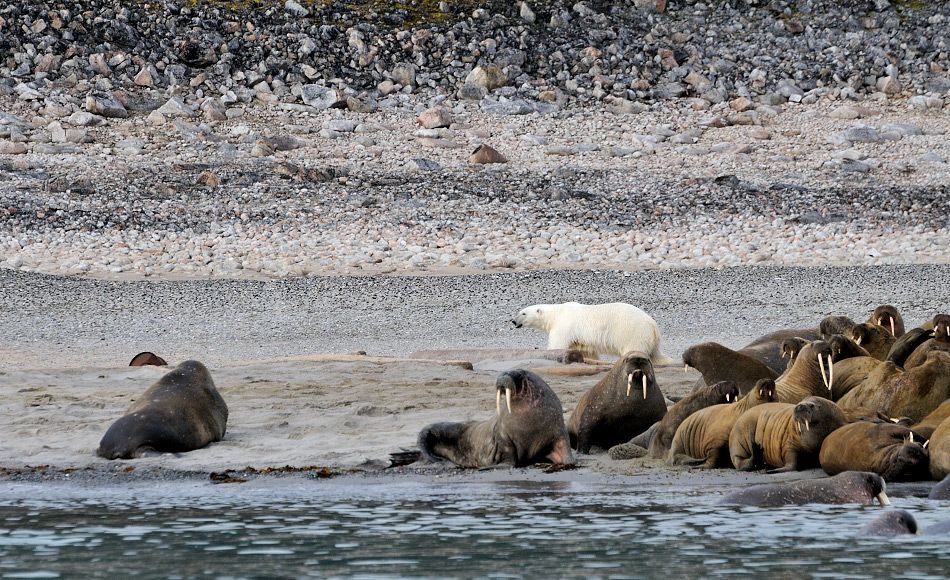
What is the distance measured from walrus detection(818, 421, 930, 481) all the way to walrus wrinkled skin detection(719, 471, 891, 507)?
0.27 meters

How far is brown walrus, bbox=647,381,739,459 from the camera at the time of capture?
934 centimetres

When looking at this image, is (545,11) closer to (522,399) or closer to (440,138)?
(440,138)

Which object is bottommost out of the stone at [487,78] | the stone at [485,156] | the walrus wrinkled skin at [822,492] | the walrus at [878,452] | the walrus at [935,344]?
the walrus wrinkled skin at [822,492]

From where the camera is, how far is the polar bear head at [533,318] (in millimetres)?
17625

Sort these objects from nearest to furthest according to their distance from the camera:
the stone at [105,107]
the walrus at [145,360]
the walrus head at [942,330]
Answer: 1. the walrus head at [942,330]
2. the walrus at [145,360]
3. the stone at [105,107]

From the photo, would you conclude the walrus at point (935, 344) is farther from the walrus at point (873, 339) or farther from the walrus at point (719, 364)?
the walrus at point (719, 364)

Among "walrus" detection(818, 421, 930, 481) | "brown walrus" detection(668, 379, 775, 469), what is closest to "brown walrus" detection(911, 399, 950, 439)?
"walrus" detection(818, 421, 930, 481)

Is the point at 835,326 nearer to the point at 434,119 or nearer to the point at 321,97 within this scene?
the point at 434,119

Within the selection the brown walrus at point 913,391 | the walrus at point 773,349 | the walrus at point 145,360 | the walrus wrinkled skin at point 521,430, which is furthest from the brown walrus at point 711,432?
the walrus at point 145,360

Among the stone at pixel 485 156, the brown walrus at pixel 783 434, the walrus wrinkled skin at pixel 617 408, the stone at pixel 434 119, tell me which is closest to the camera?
the brown walrus at pixel 783 434

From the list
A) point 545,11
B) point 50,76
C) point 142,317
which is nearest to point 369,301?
point 142,317

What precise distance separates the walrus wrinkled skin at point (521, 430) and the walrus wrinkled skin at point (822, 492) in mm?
1460

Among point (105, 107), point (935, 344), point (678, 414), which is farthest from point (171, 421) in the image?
point (105, 107)

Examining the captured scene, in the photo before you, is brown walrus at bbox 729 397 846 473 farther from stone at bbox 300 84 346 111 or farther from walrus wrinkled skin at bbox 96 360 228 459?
stone at bbox 300 84 346 111
